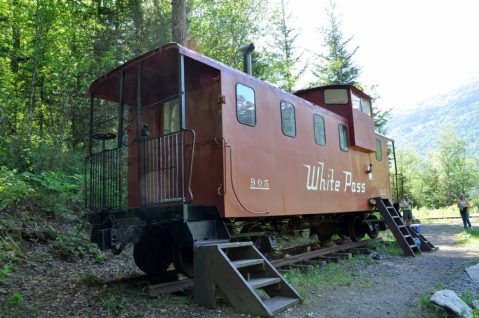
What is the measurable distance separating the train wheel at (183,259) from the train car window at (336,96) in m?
6.28

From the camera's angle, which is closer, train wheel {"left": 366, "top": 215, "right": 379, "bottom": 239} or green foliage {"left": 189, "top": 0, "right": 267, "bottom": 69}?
train wheel {"left": 366, "top": 215, "right": 379, "bottom": 239}

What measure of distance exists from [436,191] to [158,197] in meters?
59.1

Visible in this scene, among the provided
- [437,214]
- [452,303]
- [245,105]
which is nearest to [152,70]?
[245,105]

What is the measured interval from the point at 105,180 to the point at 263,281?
3065mm

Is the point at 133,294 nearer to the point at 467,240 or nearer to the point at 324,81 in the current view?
the point at 467,240

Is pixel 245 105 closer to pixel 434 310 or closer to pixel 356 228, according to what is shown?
pixel 434 310

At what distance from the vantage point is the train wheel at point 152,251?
21.4 ft

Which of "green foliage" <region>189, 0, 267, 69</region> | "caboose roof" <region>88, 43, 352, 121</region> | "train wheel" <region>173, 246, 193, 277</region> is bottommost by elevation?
"train wheel" <region>173, 246, 193, 277</region>

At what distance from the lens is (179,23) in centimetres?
941

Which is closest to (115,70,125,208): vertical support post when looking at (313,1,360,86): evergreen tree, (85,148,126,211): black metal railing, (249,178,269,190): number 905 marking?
(85,148,126,211): black metal railing

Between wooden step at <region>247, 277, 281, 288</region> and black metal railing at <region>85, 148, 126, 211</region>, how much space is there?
97.2 inches

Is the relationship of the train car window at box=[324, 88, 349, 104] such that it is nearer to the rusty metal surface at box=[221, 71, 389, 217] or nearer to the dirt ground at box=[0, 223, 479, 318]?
the rusty metal surface at box=[221, 71, 389, 217]

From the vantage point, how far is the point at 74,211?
10492 millimetres

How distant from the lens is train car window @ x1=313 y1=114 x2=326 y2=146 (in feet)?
28.2
